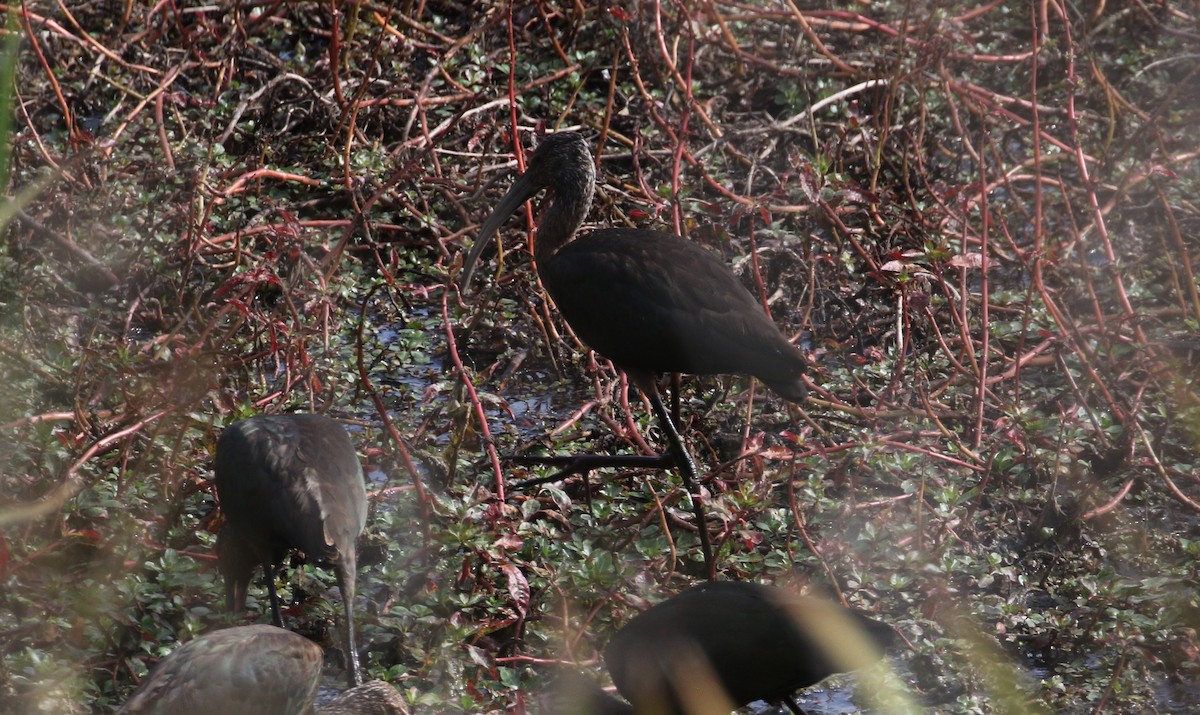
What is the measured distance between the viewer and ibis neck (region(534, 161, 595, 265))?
4.65 meters

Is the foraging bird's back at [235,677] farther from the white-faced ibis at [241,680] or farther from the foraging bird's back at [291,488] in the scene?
the foraging bird's back at [291,488]

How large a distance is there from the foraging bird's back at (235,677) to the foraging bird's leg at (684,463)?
122 centimetres

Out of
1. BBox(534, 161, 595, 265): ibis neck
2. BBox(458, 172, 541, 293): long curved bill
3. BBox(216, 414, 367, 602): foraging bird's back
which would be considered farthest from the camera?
BBox(458, 172, 541, 293): long curved bill

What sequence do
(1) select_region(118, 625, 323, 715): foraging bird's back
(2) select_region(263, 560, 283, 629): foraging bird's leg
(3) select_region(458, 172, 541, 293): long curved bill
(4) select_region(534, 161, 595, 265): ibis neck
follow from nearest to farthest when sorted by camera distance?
(1) select_region(118, 625, 323, 715): foraging bird's back → (2) select_region(263, 560, 283, 629): foraging bird's leg → (4) select_region(534, 161, 595, 265): ibis neck → (3) select_region(458, 172, 541, 293): long curved bill

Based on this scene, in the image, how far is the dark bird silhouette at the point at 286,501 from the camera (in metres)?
3.51

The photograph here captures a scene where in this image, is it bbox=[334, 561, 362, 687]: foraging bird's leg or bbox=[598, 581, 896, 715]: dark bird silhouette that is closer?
bbox=[598, 581, 896, 715]: dark bird silhouette

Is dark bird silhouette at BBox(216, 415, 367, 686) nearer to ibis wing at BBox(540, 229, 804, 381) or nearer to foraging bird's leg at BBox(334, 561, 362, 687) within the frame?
foraging bird's leg at BBox(334, 561, 362, 687)

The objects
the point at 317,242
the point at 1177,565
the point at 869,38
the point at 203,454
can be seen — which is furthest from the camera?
the point at 869,38

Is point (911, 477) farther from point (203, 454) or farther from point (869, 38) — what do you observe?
point (869, 38)

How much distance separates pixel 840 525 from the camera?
4168 millimetres

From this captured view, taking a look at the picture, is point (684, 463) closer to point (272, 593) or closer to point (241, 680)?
point (272, 593)

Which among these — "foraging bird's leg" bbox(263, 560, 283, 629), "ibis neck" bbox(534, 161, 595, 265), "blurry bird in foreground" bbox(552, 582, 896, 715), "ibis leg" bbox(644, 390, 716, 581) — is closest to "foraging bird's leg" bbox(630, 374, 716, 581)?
"ibis leg" bbox(644, 390, 716, 581)

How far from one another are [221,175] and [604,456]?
7.57 ft

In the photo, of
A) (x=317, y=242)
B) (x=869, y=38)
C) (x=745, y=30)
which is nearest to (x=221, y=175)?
(x=317, y=242)
